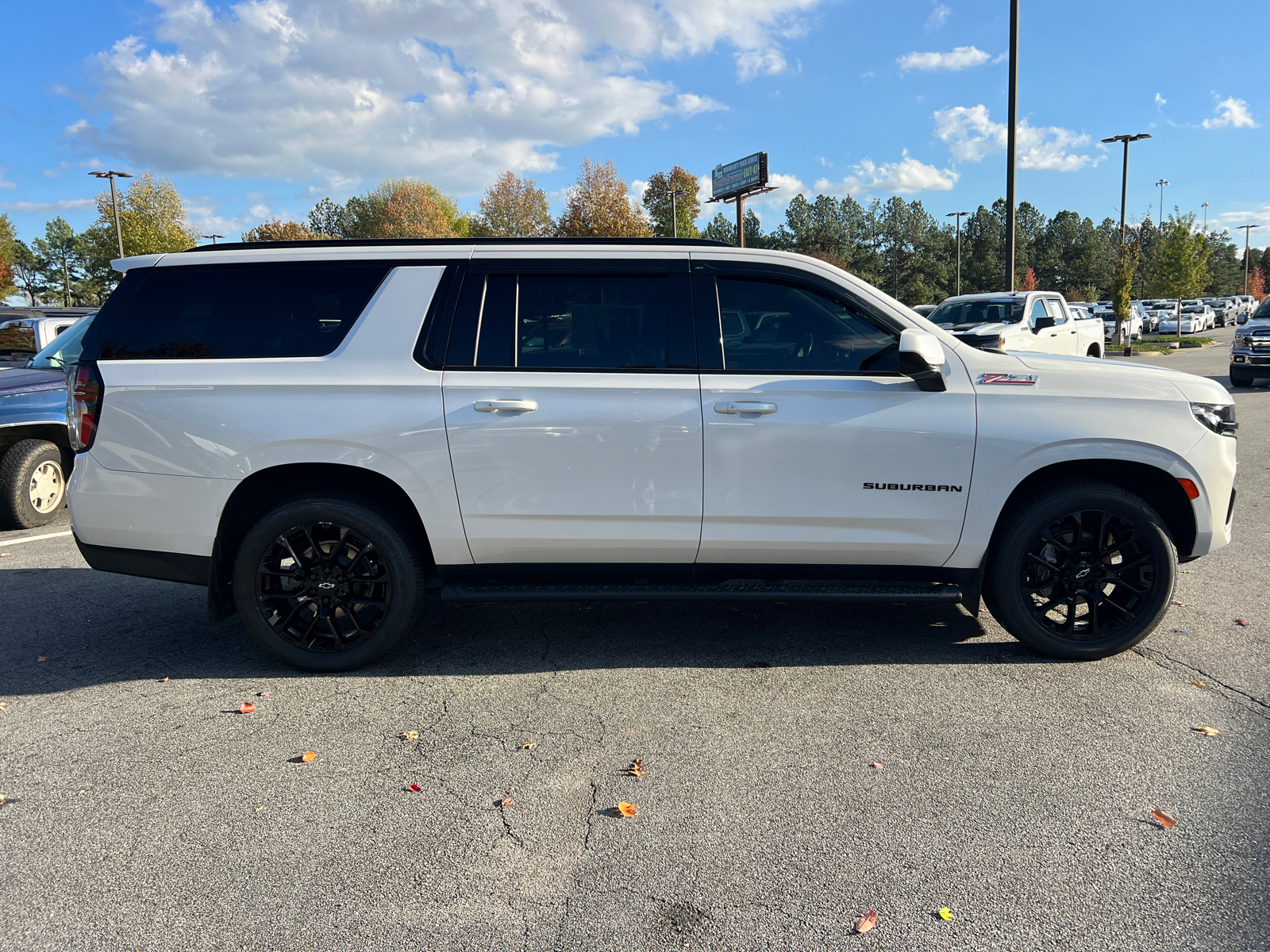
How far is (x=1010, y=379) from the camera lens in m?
4.06

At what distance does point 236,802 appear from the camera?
3104 millimetres

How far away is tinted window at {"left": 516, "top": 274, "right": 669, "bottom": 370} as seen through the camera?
13.3 feet

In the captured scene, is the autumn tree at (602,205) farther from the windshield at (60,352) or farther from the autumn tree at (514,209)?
the windshield at (60,352)

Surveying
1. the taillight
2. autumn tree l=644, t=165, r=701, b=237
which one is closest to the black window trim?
the taillight

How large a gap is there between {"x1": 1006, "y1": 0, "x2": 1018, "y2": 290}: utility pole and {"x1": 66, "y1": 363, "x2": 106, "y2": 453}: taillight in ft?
58.6

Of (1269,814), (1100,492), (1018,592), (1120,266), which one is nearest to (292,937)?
(1269,814)

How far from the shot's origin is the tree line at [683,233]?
2473 inches

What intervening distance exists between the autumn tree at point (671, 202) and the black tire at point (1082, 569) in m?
84.3

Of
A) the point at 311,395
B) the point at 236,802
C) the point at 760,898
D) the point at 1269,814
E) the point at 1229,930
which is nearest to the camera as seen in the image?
the point at 1229,930

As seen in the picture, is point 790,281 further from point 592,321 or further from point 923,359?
point 592,321

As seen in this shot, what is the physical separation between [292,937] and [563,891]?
75 cm

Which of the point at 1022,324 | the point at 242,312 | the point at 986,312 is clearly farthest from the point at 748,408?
the point at 986,312

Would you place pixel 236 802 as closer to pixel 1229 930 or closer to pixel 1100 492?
pixel 1229 930

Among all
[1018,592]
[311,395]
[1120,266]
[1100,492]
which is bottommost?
[1018,592]
